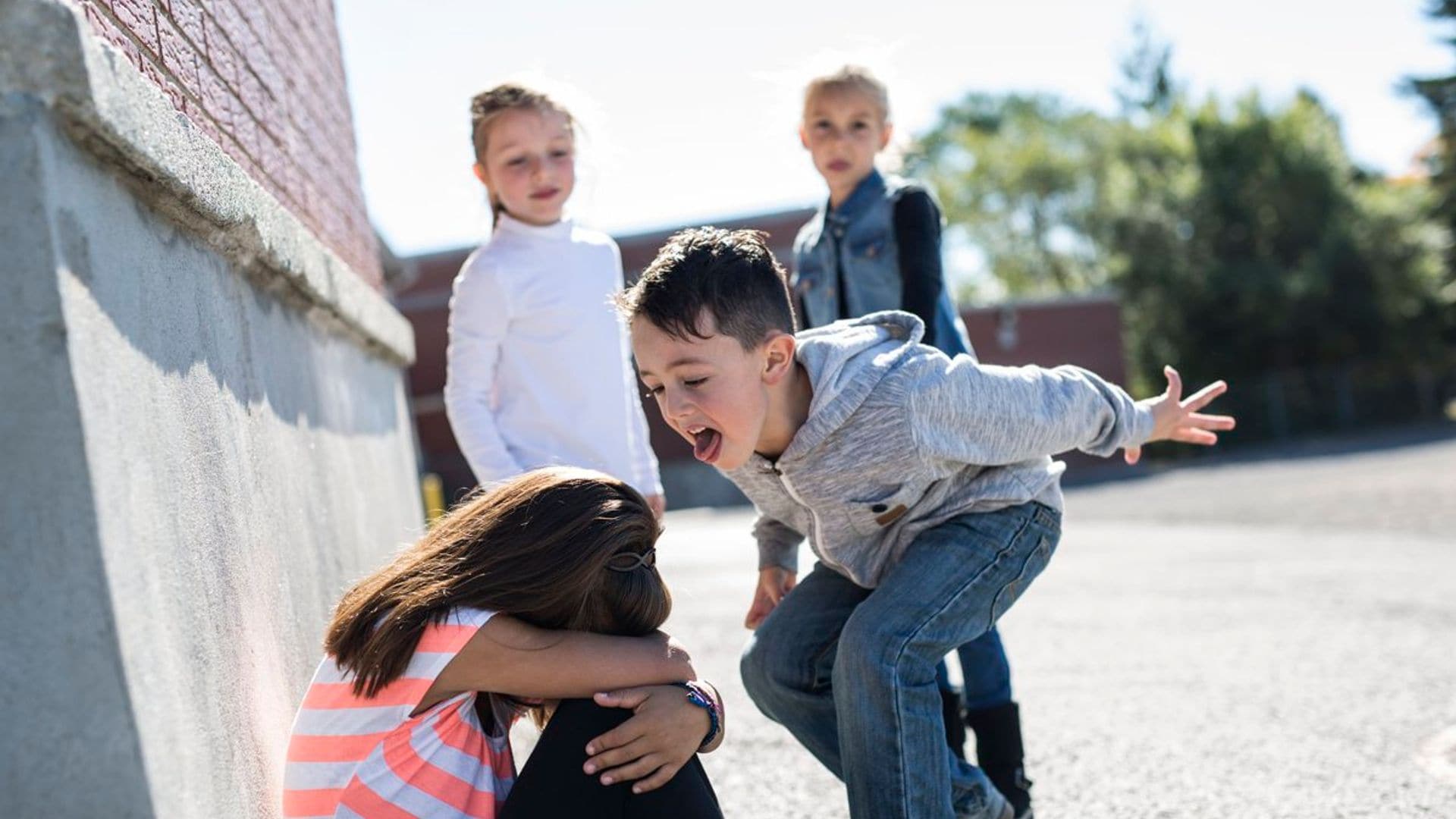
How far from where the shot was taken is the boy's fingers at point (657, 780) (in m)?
2.34

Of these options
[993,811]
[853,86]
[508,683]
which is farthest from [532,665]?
[853,86]

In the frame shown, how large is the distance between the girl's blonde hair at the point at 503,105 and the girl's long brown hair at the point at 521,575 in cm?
162

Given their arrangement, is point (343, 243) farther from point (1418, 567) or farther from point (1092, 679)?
point (1418, 567)

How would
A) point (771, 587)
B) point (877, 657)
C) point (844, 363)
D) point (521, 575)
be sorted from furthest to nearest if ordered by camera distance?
point (771, 587)
point (844, 363)
point (877, 657)
point (521, 575)

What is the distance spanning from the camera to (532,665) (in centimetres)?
238

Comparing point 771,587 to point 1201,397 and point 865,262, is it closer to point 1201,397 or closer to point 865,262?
point 865,262

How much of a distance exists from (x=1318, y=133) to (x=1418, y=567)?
91.7 feet

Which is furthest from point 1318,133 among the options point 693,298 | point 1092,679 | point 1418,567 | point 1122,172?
point 693,298

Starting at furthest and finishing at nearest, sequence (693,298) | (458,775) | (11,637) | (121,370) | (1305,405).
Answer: (1305,405) < (693,298) < (458,775) < (121,370) < (11,637)

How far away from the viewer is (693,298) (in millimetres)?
2814

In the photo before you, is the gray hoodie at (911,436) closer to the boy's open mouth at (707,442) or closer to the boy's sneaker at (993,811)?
the boy's open mouth at (707,442)

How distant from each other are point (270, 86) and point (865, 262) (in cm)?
180

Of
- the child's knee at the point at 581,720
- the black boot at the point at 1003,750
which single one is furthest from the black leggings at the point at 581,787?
the black boot at the point at 1003,750

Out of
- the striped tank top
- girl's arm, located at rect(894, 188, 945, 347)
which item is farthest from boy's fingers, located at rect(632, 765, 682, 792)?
girl's arm, located at rect(894, 188, 945, 347)
